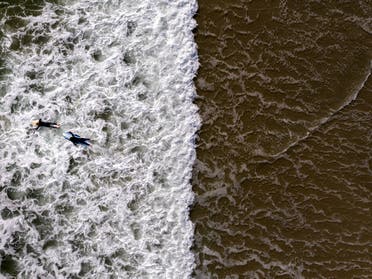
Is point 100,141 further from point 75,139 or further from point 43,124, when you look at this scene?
point 43,124

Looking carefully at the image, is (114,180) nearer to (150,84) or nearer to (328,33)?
(150,84)

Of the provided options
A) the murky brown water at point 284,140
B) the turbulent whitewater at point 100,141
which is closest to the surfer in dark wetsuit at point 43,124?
the turbulent whitewater at point 100,141

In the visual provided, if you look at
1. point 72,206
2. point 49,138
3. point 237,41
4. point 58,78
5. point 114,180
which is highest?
point 237,41

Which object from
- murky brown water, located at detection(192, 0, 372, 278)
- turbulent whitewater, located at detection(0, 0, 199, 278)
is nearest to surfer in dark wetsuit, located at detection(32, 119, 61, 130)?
turbulent whitewater, located at detection(0, 0, 199, 278)

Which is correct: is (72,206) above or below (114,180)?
below

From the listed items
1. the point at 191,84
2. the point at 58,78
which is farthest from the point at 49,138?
the point at 191,84

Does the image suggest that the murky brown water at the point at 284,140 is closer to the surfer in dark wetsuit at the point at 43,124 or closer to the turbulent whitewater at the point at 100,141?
the turbulent whitewater at the point at 100,141

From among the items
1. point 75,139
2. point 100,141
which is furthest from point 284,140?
point 75,139
